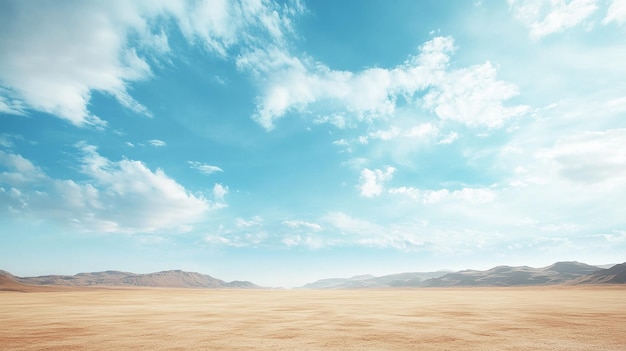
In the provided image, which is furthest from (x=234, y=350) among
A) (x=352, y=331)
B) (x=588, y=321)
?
(x=588, y=321)

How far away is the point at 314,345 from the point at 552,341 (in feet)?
31.4

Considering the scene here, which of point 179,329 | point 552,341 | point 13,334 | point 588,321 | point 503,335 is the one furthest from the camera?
point 588,321

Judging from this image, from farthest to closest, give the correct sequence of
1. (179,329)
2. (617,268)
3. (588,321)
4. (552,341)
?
(617,268) < (588,321) < (179,329) < (552,341)

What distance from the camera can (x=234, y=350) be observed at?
38.8ft

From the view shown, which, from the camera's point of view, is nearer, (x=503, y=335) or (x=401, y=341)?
(x=401, y=341)

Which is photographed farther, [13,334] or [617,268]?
[617,268]

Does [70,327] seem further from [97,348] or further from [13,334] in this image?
[97,348]

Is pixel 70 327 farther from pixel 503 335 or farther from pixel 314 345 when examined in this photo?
pixel 503 335

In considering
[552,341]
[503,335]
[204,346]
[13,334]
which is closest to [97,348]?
[204,346]

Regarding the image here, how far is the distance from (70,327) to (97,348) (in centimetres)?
729

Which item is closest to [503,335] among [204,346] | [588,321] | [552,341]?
[552,341]

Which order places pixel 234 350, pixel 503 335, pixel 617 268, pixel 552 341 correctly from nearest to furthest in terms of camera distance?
pixel 234 350, pixel 552 341, pixel 503 335, pixel 617 268

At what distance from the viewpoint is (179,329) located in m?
16.6

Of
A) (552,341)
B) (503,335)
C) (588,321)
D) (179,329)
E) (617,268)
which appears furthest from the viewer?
(617,268)
